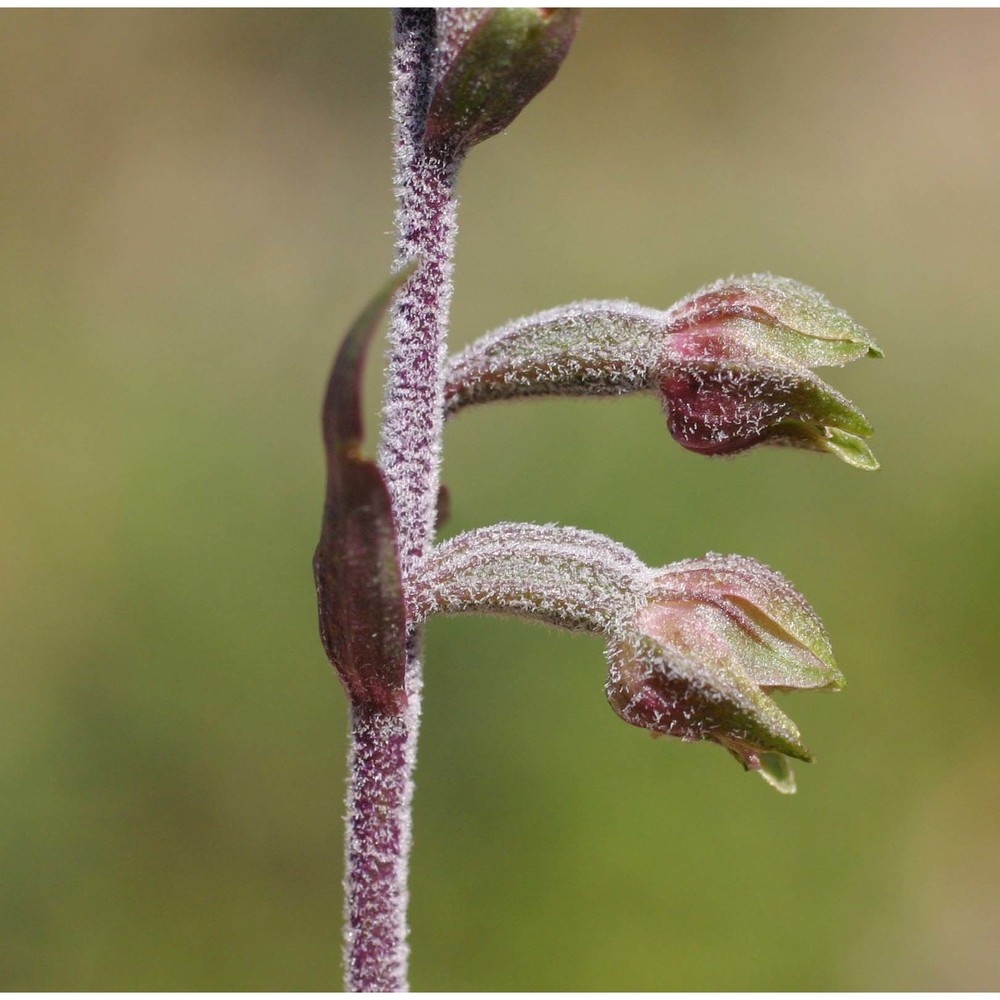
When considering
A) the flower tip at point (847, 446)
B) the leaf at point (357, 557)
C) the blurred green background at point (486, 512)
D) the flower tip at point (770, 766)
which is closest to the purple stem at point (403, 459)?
the leaf at point (357, 557)

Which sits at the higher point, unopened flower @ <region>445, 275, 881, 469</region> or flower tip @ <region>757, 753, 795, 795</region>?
unopened flower @ <region>445, 275, 881, 469</region>

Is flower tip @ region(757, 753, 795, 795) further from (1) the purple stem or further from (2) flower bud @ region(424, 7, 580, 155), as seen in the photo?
(2) flower bud @ region(424, 7, 580, 155)

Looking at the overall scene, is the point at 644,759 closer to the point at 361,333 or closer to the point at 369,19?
the point at 361,333

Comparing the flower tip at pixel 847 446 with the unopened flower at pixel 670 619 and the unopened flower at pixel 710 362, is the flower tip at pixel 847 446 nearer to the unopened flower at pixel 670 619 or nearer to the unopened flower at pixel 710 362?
the unopened flower at pixel 710 362

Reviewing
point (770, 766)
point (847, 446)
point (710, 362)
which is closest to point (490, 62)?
point (710, 362)

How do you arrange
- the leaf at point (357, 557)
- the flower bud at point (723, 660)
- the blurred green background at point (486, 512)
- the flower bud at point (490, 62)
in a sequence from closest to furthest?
the leaf at point (357, 557) < the flower bud at point (490, 62) < the flower bud at point (723, 660) < the blurred green background at point (486, 512)

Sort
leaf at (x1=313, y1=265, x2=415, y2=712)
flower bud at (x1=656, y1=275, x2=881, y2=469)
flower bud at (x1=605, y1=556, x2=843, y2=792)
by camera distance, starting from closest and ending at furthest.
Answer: leaf at (x1=313, y1=265, x2=415, y2=712)
flower bud at (x1=605, y1=556, x2=843, y2=792)
flower bud at (x1=656, y1=275, x2=881, y2=469)

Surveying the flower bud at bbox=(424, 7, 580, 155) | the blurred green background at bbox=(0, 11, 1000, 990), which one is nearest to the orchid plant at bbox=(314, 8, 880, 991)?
the flower bud at bbox=(424, 7, 580, 155)
